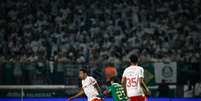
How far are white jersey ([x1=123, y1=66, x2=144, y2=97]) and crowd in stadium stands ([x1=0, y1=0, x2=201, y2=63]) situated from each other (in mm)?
10162

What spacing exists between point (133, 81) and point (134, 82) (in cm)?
4

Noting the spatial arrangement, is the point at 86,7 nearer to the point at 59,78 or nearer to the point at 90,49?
the point at 90,49

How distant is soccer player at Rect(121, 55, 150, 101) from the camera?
39.9 ft

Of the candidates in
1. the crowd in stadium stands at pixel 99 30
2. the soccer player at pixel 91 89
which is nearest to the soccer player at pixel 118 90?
the soccer player at pixel 91 89

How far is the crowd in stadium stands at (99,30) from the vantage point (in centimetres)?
2380

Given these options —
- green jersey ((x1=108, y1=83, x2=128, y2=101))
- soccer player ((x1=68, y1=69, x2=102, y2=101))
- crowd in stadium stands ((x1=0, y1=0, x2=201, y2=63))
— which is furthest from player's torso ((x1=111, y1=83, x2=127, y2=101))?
crowd in stadium stands ((x1=0, y1=0, x2=201, y2=63))

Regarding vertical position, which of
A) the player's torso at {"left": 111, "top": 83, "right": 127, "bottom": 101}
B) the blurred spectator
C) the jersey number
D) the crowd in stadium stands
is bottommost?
the player's torso at {"left": 111, "top": 83, "right": 127, "bottom": 101}

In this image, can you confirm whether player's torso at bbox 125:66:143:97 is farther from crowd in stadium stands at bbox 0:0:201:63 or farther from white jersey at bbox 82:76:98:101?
crowd in stadium stands at bbox 0:0:201:63

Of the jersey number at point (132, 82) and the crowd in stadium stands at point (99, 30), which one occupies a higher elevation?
the crowd in stadium stands at point (99, 30)

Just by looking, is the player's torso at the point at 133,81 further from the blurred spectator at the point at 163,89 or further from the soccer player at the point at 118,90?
the blurred spectator at the point at 163,89

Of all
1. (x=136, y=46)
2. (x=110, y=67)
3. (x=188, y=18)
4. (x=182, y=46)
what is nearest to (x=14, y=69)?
(x=110, y=67)

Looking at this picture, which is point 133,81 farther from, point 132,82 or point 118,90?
point 118,90

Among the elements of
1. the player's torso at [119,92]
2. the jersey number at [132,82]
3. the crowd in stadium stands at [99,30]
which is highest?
the crowd in stadium stands at [99,30]

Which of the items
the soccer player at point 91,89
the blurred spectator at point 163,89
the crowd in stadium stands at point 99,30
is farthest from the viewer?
the crowd in stadium stands at point 99,30
